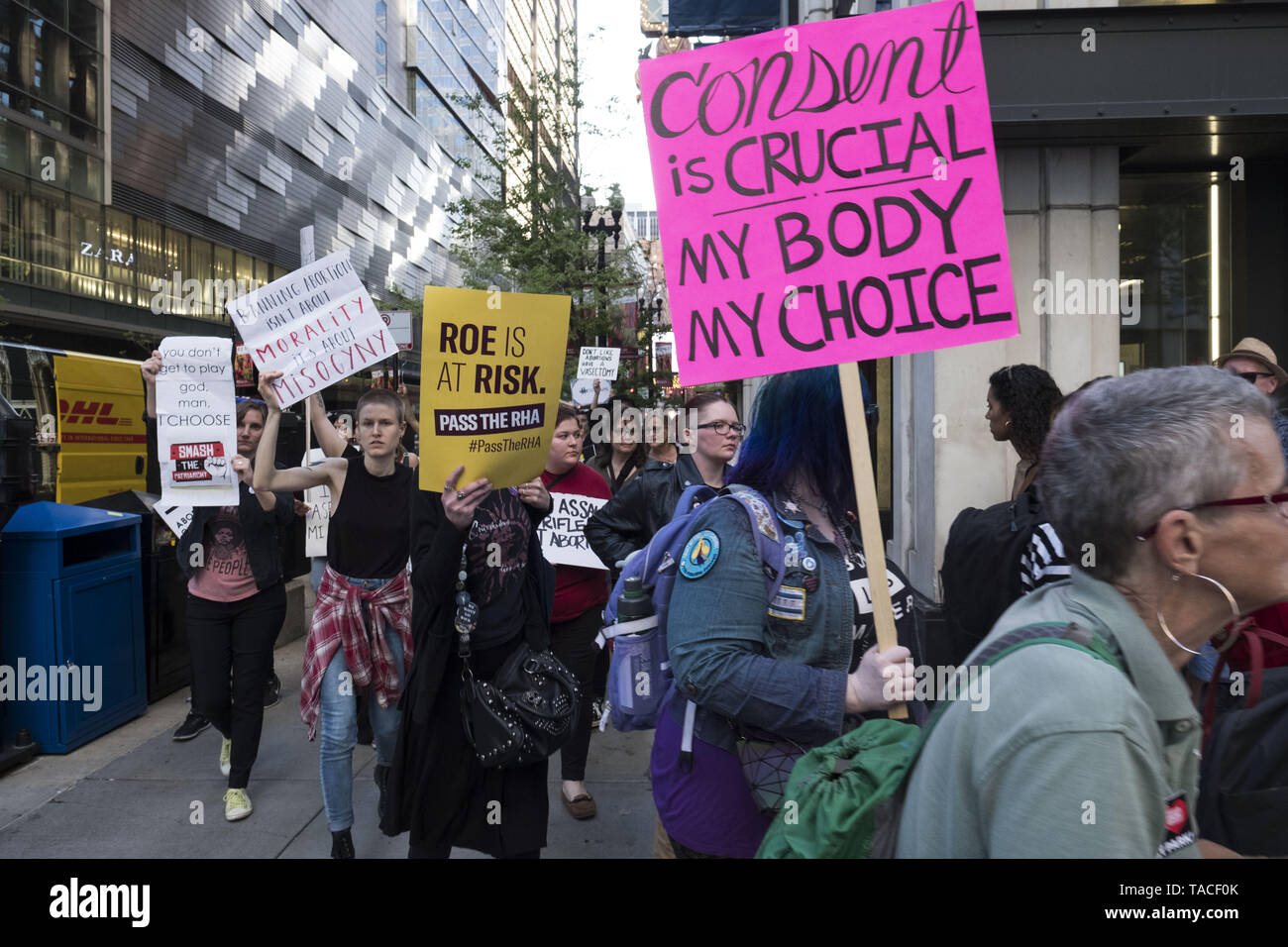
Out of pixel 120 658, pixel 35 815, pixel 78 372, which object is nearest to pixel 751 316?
pixel 35 815

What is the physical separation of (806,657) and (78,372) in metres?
9.31

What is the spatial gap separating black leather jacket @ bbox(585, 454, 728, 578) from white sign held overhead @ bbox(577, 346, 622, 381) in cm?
728

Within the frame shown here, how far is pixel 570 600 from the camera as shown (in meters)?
5.33

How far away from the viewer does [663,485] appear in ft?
16.3

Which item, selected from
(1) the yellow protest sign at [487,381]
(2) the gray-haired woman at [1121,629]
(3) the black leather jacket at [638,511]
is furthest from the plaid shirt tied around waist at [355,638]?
(2) the gray-haired woman at [1121,629]

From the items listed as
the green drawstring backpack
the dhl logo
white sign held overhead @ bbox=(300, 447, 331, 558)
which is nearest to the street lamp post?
the dhl logo

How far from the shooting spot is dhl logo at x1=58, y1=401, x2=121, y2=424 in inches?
360

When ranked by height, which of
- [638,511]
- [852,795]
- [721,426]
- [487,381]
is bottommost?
[852,795]

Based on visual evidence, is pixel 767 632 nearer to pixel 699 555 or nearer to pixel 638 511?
pixel 699 555

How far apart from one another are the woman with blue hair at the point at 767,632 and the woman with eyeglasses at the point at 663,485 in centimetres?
229

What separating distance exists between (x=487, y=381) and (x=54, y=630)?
161 inches

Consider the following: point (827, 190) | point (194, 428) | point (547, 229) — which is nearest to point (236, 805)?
point (194, 428)

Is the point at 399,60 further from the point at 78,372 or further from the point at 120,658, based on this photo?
the point at 120,658

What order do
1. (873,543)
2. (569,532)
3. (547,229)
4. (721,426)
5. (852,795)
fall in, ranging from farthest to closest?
(547,229)
(569,532)
(721,426)
(873,543)
(852,795)
